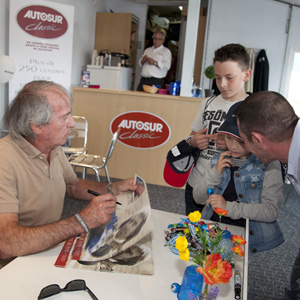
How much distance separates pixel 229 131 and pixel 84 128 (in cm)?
283

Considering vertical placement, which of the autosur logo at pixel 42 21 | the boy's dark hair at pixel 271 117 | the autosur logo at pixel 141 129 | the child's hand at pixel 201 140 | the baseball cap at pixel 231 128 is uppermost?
the autosur logo at pixel 42 21

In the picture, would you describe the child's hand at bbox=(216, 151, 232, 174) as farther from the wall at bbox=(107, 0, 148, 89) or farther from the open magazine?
the wall at bbox=(107, 0, 148, 89)

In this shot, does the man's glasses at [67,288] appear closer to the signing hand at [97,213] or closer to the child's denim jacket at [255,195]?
the signing hand at [97,213]

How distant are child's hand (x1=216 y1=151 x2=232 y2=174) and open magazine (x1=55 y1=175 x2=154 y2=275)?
1.59 feet

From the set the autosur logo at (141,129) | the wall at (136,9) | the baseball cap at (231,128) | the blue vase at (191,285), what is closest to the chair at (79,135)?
the autosur logo at (141,129)

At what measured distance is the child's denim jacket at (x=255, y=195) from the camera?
5.17 feet

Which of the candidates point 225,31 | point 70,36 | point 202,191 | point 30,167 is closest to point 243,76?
point 202,191

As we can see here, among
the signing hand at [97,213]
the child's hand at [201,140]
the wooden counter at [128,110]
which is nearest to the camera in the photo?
the signing hand at [97,213]

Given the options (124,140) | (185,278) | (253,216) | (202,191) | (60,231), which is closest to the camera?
(185,278)

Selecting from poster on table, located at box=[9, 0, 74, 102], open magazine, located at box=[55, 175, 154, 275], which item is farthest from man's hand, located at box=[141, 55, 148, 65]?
open magazine, located at box=[55, 175, 154, 275]

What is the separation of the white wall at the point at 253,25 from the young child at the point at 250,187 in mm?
5488

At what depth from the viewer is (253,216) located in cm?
154

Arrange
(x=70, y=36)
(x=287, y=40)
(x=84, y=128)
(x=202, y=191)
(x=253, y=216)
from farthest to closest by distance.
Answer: (x=287, y=40), (x=70, y=36), (x=84, y=128), (x=202, y=191), (x=253, y=216)

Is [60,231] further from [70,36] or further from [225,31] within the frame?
[225,31]
